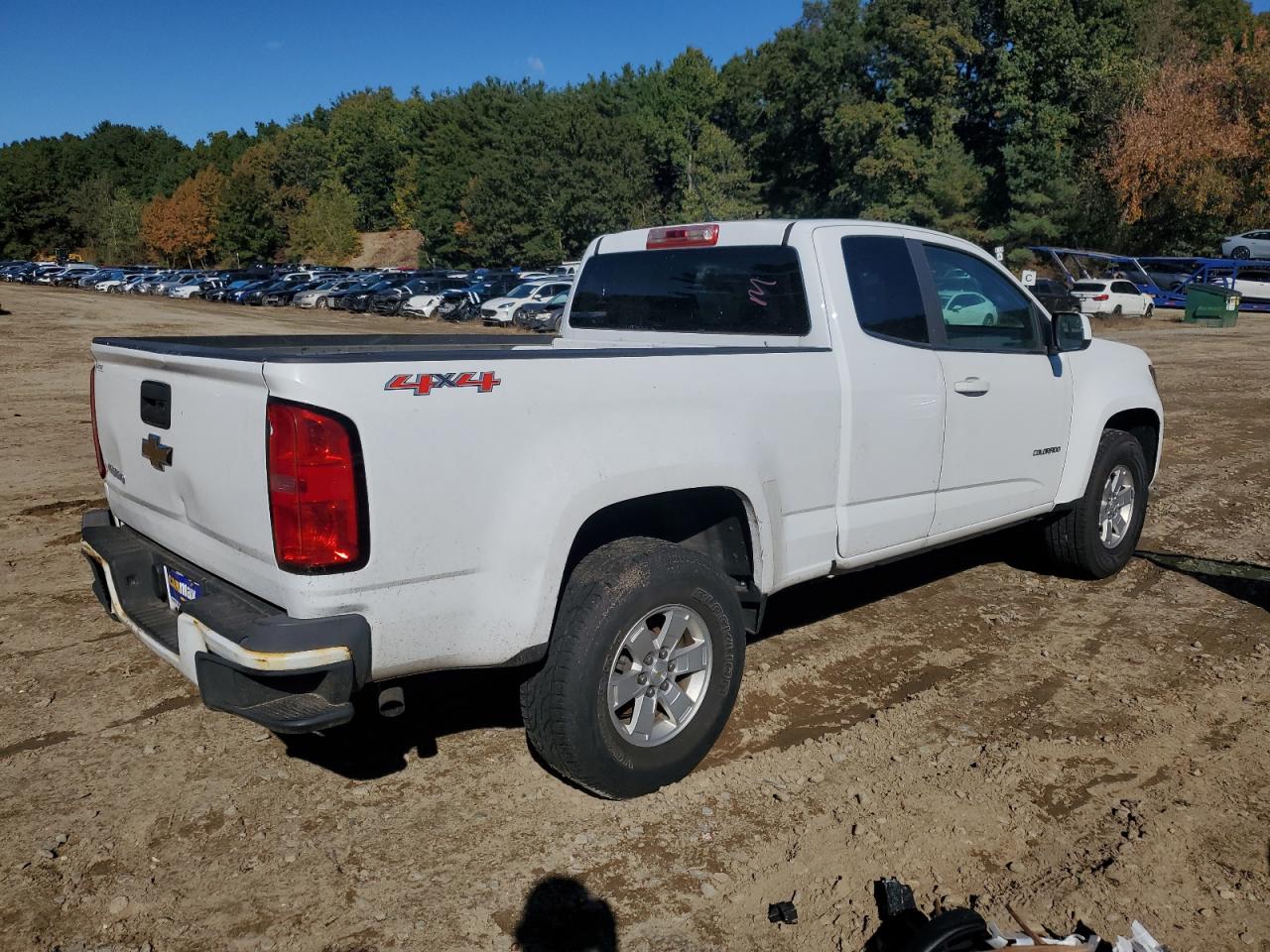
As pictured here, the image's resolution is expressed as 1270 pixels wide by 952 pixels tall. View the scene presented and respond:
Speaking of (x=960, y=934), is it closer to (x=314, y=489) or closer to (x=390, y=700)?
(x=390, y=700)

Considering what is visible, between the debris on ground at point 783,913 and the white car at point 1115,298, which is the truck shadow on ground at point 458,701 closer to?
the debris on ground at point 783,913

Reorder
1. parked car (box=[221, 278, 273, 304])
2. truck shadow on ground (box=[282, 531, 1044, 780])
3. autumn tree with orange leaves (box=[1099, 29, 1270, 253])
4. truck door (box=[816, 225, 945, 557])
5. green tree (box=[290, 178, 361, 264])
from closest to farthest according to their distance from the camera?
truck shadow on ground (box=[282, 531, 1044, 780]) < truck door (box=[816, 225, 945, 557]) < autumn tree with orange leaves (box=[1099, 29, 1270, 253]) < parked car (box=[221, 278, 273, 304]) < green tree (box=[290, 178, 361, 264])

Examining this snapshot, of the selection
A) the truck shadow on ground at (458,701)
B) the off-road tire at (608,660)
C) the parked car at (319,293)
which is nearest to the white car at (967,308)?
the truck shadow on ground at (458,701)

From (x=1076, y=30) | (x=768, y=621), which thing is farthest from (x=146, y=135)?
(x=768, y=621)

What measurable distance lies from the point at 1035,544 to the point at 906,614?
1177 mm

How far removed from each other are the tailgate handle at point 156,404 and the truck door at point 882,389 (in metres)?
2.49

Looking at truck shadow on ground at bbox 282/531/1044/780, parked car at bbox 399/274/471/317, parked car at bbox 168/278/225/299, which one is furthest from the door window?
parked car at bbox 168/278/225/299

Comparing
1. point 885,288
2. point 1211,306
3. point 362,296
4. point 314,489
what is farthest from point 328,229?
point 314,489

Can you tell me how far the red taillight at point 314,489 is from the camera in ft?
8.85

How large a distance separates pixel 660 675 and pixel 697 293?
1.95 m

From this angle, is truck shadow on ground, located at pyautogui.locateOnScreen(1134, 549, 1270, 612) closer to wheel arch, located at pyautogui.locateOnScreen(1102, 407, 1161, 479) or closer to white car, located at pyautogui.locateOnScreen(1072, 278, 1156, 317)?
wheel arch, located at pyautogui.locateOnScreen(1102, 407, 1161, 479)

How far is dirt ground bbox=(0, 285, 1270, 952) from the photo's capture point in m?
2.92

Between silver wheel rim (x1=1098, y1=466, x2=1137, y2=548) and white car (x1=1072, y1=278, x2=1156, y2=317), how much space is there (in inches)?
1152

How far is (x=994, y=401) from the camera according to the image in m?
4.77
